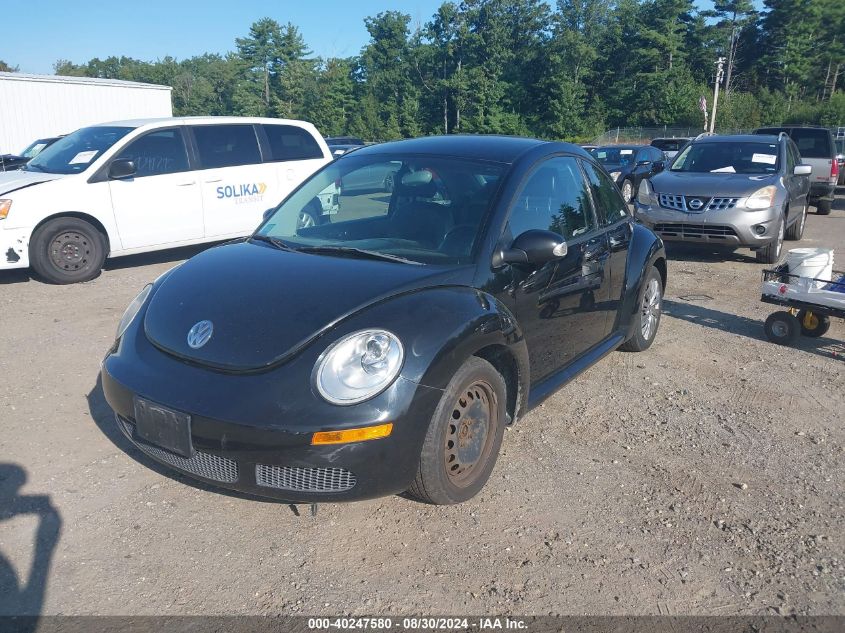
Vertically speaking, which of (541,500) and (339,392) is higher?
(339,392)

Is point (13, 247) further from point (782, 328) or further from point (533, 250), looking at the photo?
point (782, 328)

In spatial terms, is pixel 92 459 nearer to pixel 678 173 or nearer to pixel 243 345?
pixel 243 345

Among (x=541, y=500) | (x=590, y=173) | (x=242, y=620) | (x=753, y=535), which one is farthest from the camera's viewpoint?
(x=590, y=173)

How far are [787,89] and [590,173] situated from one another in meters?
77.2

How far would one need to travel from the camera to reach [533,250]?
11.8 ft

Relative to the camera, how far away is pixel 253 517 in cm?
331

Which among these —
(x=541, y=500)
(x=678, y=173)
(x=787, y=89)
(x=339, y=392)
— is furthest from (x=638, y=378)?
(x=787, y=89)

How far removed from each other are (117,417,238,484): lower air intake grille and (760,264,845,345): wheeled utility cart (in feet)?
15.9

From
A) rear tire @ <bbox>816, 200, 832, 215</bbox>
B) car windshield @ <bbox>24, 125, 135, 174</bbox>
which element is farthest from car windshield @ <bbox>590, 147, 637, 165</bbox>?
car windshield @ <bbox>24, 125, 135, 174</bbox>

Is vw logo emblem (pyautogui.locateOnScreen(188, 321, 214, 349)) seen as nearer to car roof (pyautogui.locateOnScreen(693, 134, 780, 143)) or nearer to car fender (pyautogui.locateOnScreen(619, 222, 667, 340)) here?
car fender (pyautogui.locateOnScreen(619, 222, 667, 340))

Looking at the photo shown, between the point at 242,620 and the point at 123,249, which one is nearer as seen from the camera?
the point at 242,620

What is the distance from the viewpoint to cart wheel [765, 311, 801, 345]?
603 centimetres

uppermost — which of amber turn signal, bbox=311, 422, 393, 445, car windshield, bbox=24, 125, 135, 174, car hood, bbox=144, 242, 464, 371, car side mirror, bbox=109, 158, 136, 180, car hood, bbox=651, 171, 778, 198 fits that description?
car windshield, bbox=24, 125, 135, 174

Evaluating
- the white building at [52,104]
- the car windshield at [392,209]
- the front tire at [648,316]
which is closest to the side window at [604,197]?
the front tire at [648,316]
